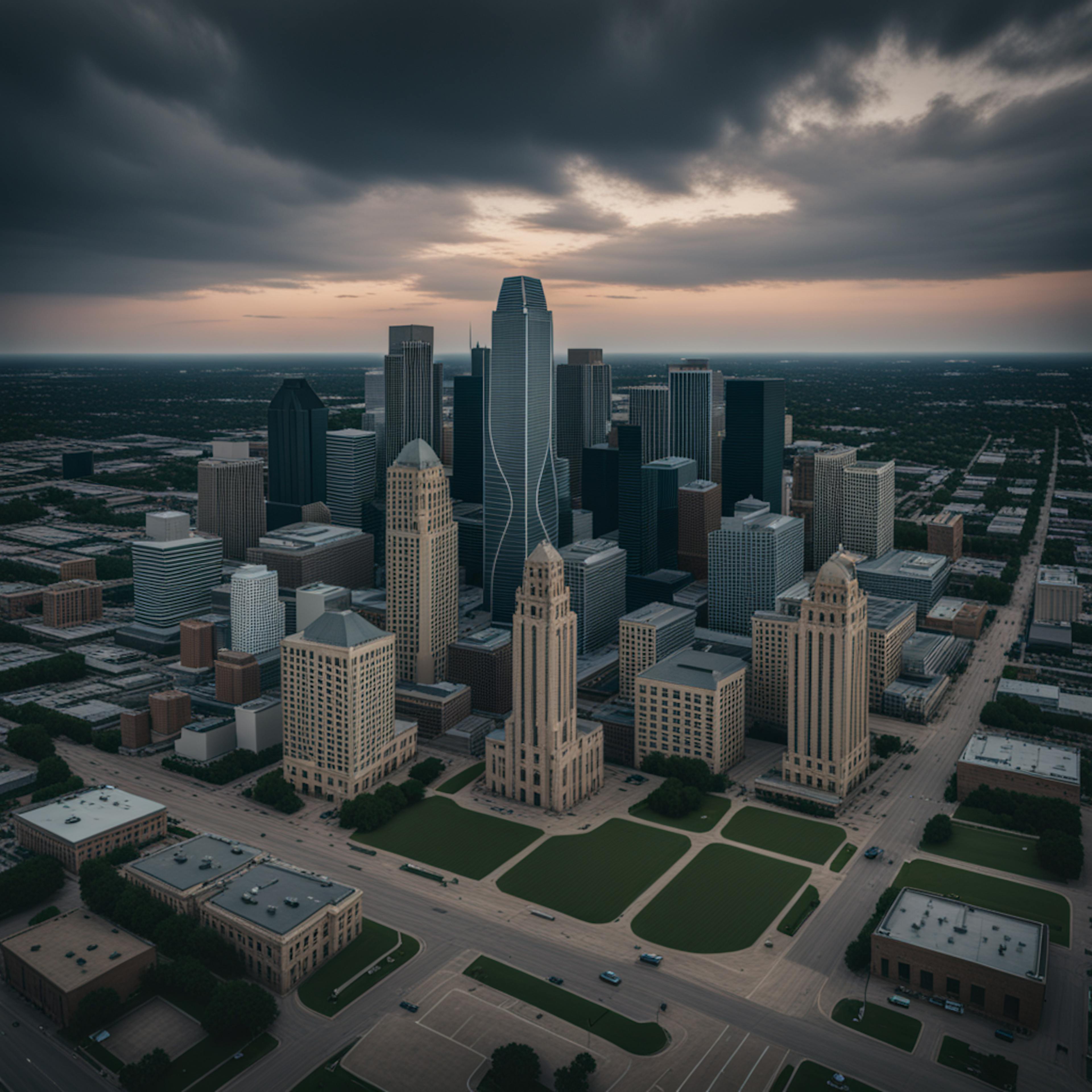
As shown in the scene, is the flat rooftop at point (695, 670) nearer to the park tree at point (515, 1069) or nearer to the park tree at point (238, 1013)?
the park tree at point (515, 1069)

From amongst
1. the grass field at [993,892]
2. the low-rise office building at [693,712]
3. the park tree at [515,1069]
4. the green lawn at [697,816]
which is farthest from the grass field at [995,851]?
the park tree at [515,1069]

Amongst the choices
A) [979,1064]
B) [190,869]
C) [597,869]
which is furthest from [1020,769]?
[190,869]

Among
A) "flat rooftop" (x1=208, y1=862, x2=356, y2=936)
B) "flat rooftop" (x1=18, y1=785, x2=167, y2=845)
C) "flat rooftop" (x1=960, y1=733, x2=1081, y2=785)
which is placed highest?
"flat rooftop" (x1=960, y1=733, x2=1081, y2=785)

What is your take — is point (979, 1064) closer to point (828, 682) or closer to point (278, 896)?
point (828, 682)

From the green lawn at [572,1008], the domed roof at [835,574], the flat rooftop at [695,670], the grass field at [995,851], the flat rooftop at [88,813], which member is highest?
the domed roof at [835,574]

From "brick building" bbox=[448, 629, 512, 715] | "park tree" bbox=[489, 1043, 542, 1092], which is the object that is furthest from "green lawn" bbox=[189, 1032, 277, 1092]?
"brick building" bbox=[448, 629, 512, 715]

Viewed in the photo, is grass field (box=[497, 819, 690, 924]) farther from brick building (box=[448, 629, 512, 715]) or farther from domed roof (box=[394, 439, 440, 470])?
domed roof (box=[394, 439, 440, 470])

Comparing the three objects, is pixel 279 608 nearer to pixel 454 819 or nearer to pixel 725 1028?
pixel 454 819
